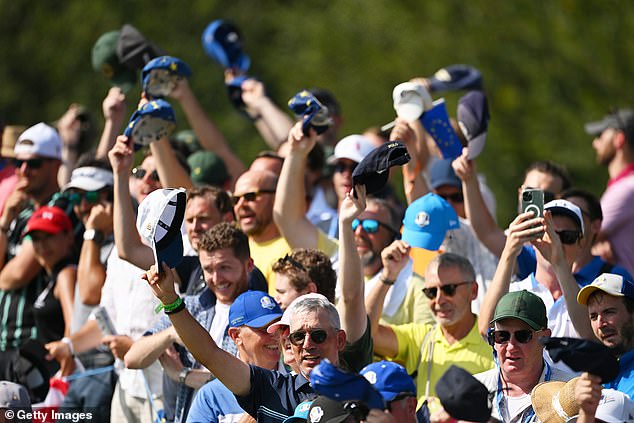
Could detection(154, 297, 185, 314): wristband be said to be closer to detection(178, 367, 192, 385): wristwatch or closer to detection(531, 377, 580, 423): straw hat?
detection(178, 367, 192, 385): wristwatch

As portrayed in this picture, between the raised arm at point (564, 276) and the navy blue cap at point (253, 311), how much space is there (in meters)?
1.50

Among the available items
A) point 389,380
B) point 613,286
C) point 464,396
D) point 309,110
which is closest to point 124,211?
point 309,110

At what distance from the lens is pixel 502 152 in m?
18.3

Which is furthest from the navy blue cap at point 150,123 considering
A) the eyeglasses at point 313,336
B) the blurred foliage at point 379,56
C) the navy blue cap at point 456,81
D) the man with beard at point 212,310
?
the blurred foliage at point 379,56

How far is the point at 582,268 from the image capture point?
8242 millimetres

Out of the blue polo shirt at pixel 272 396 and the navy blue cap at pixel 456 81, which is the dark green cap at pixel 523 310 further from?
A: the navy blue cap at pixel 456 81

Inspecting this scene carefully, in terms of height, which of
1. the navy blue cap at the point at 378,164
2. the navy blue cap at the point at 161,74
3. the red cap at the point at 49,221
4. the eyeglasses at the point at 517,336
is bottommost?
the eyeglasses at the point at 517,336

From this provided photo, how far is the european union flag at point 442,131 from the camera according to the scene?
8961mm

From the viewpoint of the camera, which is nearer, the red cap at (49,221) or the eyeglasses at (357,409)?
the eyeglasses at (357,409)

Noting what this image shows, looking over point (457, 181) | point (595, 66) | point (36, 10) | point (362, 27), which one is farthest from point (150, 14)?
point (457, 181)

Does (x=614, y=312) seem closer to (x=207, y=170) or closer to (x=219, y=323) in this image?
(x=219, y=323)

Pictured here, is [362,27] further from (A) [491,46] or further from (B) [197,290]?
(B) [197,290]

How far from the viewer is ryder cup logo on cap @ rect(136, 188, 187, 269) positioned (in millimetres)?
6551

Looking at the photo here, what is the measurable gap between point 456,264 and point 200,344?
2022mm
